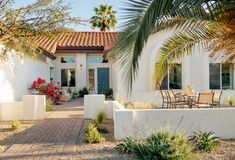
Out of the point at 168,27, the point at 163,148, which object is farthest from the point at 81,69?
the point at 168,27

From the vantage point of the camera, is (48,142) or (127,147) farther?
(48,142)

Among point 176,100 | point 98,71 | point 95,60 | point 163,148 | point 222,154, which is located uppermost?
point 95,60

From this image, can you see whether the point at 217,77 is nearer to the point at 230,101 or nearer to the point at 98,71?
the point at 230,101

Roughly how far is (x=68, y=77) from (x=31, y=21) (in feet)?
61.6

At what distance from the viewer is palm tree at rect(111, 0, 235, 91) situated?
347 cm

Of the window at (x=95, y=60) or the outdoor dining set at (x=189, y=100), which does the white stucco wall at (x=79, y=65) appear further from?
the outdoor dining set at (x=189, y=100)

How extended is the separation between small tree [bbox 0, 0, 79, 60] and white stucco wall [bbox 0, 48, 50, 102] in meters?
4.12

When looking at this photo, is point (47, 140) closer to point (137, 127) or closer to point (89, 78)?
point (137, 127)

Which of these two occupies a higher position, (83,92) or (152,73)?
(152,73)

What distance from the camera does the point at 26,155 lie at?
24.9 feet

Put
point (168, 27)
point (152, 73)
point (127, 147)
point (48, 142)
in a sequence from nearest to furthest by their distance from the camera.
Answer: point (168, 27) < point (127, 147) < point (48, 142) < point (152, 73)

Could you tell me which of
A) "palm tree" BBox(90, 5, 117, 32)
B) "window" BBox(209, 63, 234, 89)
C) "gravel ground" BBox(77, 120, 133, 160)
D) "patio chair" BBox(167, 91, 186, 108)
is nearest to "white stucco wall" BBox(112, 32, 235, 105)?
"window" BBox(209, 63, 234, 89)

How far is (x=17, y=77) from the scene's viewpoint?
1664 cm

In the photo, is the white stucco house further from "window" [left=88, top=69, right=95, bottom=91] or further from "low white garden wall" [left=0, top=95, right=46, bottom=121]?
"low white garden wall" [left=0, top=95, right=46, bottom=121]
